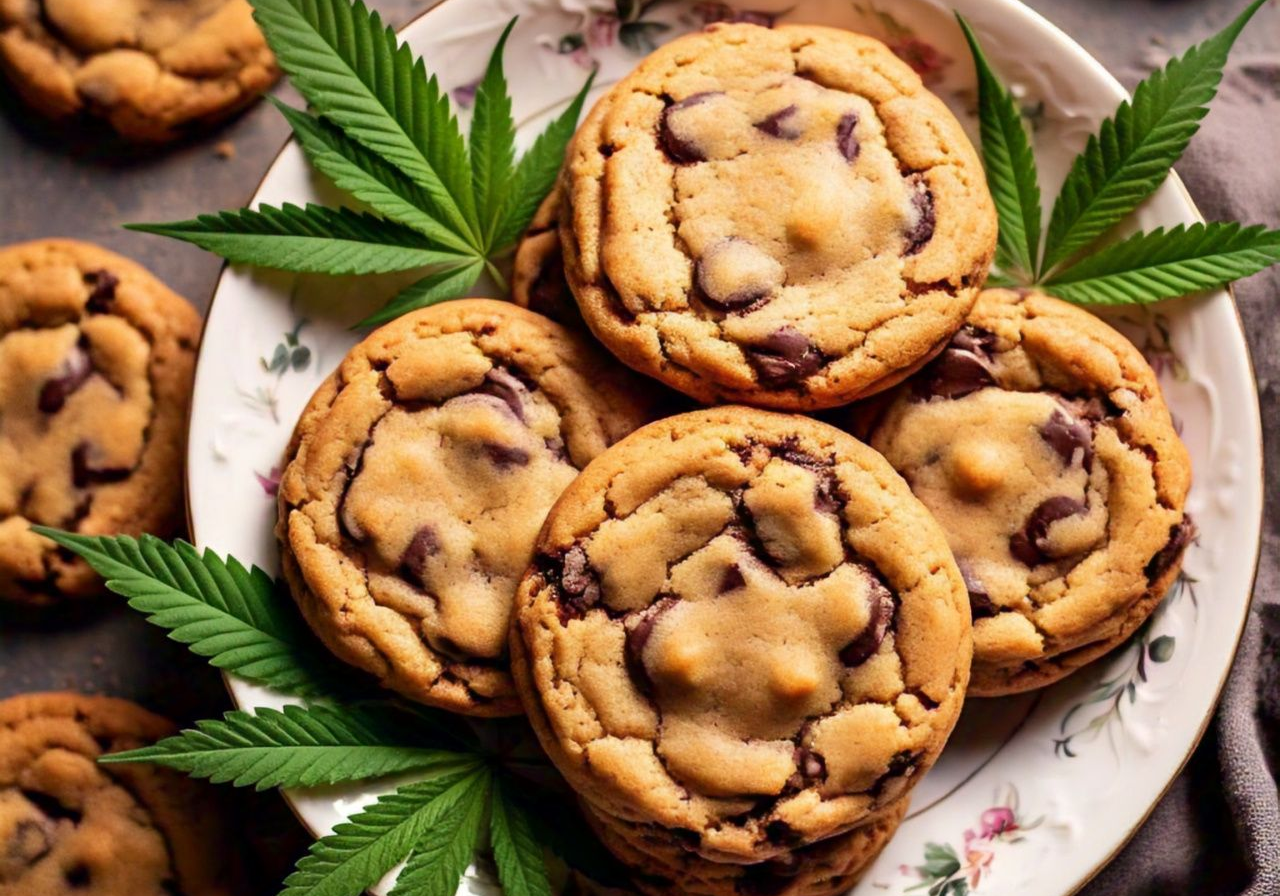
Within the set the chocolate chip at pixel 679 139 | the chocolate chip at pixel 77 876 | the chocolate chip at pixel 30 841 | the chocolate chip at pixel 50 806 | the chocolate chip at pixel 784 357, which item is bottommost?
the chocolate chip at pixel 77 876

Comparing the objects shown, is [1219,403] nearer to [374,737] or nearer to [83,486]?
[374,737]

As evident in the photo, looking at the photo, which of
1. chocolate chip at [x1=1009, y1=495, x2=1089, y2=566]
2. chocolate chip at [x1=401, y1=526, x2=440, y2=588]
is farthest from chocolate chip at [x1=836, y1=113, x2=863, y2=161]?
chocolate chip at [x1=401, y1=526, x2=440, y2=588]

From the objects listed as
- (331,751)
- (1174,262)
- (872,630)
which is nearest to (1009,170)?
(1174,262)

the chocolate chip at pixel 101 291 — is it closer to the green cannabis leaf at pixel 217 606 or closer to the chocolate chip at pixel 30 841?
the green cannabis leaf at pixel 217 606

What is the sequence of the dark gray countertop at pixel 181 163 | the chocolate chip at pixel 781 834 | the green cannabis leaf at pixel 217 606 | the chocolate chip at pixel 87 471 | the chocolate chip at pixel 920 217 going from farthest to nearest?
the dark gray countertop at pixel 181 163 < the chocolate chip at pixel 87 471 < the green cannabis leaf at pixel 217 606 < the chocolate chip at pixel 920 217 < the chocolate chip at pixel 781 834

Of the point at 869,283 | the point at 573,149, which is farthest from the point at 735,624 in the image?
the point at 573,149

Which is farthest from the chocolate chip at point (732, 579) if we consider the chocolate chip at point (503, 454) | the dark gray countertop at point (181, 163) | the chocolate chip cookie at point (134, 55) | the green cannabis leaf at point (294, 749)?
the chocolate chip cookie at point (134, 55)
